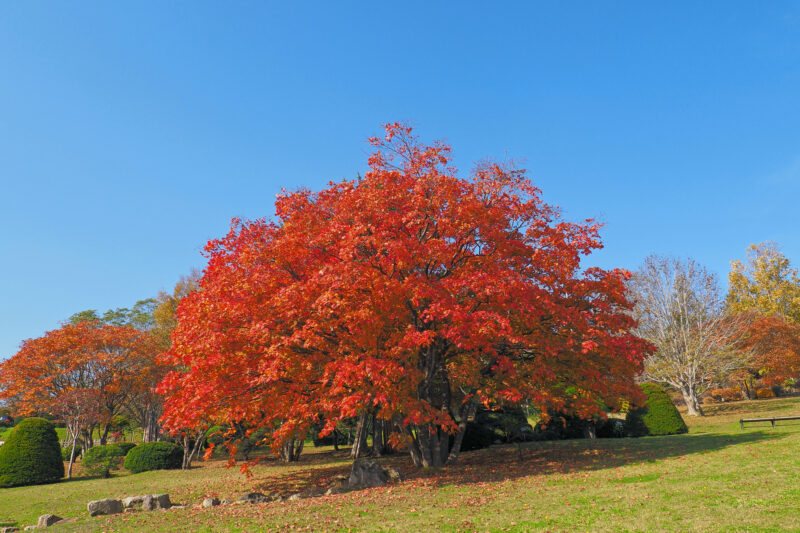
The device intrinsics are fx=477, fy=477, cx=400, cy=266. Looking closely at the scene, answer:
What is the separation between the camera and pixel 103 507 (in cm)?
1255

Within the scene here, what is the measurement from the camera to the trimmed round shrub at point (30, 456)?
1948 cm

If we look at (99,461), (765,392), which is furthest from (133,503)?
(765,392)

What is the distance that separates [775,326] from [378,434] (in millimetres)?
36181

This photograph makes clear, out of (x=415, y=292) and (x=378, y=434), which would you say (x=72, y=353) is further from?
(x=415, y=292)

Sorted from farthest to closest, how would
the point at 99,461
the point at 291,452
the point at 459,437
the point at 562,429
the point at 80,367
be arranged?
1. the point at 80,367
2. the point at 562,429
3. the point at 291,452
4. the point at 99,461
5. the point at 459,437

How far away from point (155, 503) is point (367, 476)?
18.9 ft

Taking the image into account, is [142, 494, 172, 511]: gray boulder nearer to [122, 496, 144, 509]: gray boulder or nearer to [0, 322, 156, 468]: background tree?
[122, 496, 144, 509]: gray boulder

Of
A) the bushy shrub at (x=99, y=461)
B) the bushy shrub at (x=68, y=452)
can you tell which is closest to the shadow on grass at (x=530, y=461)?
the bushy shrub at (x=99, y=461)

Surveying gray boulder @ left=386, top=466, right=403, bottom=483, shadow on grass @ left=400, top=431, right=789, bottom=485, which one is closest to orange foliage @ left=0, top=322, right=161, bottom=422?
gray boulder @ left=386, top=466, right=403, bottom=483

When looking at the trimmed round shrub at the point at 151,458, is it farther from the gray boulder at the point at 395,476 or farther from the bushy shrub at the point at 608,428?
the bushy shrub at the point at 608,428

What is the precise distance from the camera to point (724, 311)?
3756cm

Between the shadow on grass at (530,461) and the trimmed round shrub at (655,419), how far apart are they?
3217 mm

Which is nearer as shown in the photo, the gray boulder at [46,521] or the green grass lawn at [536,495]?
the green grass lawn at [536,495]

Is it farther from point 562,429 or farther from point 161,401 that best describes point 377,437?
point 161,401
